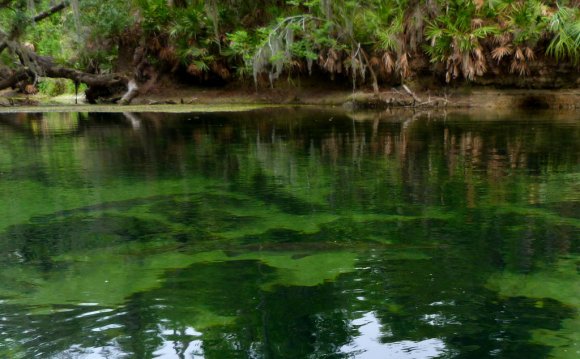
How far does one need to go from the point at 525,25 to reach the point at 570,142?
949cm

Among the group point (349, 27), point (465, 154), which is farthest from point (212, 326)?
Answer: point (349, 27)

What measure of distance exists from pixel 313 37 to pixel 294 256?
16347mm

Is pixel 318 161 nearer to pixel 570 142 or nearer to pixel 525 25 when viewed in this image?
pixel 570 142

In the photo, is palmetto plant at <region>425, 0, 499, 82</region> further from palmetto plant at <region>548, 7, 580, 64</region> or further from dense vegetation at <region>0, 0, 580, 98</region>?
palmetto plant at <region>548, 7, 580, 64</region>

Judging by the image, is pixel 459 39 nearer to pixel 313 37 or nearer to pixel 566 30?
pixel 566 30

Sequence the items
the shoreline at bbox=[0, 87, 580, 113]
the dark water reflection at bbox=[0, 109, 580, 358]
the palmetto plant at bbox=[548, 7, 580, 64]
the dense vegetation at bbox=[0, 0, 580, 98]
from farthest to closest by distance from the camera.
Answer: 1. the shoreline at bbox=[0, 87, 580, 113]
2. the dense vegetation at bbox=[0, 0, 580, 98]
3. the palmetto plant at bbox=[548, 7, 580, 64]
4. the dark water reflection at bbox=[0, 109, 580, 358]

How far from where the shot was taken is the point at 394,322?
112 inches

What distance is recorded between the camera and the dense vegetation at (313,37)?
1794 cm

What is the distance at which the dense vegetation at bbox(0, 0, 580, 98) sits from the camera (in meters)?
17.9

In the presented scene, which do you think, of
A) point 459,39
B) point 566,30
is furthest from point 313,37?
point 566,30

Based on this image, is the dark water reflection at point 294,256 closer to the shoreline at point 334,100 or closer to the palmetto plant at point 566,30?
the palmetto plant at point 566,30

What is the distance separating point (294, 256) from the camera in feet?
12.8

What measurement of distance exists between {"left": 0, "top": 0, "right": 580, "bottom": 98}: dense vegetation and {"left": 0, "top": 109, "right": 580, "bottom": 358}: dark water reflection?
10.5 meters

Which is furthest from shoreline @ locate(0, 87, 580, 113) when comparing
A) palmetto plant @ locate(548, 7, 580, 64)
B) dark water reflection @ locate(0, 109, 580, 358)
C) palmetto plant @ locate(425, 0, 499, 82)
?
dark water reflection @ locate(0, 109, 580, 358)
